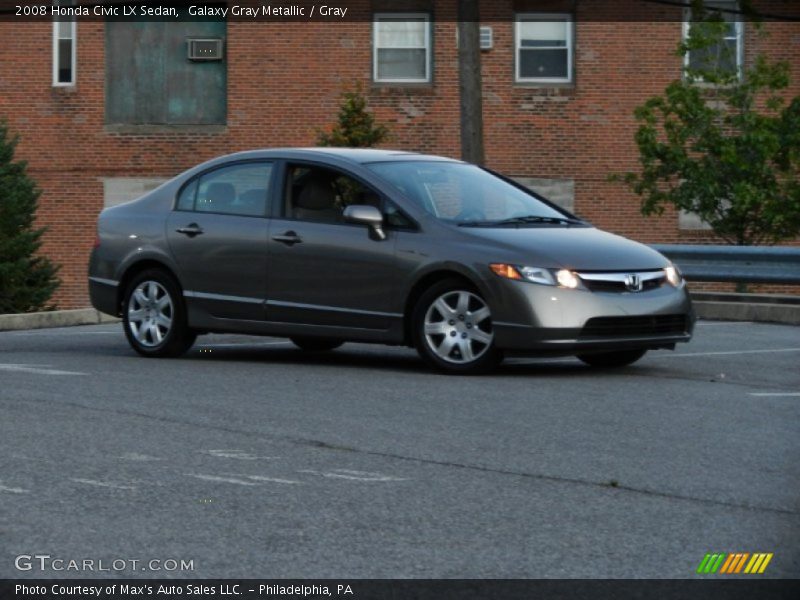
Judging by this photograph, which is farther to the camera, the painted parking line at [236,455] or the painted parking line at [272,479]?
the painted parking line at [236,455]

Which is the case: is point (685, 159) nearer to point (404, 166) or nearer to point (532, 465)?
point (404, 166)

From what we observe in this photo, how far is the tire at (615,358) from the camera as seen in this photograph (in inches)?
478

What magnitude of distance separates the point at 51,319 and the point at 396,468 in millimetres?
11097

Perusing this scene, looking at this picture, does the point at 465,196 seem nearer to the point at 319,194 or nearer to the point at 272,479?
the point at 319,194

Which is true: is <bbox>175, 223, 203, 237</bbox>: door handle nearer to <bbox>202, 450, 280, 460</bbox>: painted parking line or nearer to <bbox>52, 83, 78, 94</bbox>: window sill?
<bbox>202, 450, 280, 460</bbox>: painted parking line

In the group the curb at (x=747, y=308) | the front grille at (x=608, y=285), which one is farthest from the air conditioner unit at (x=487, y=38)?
the front grille at (x=608, y=285)

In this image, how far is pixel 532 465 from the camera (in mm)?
7559

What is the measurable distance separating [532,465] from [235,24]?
985 inches

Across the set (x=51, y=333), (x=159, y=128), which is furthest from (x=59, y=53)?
(x=51, y=333)

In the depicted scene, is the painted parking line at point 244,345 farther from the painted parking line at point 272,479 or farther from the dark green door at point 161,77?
the dark green door at point 161,77

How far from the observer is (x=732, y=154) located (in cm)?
2597

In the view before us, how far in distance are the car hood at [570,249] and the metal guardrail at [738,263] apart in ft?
19.9

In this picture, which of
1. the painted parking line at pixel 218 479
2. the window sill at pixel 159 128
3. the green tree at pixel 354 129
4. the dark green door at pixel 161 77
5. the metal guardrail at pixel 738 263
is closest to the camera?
the painted parking line at pixel 218 479

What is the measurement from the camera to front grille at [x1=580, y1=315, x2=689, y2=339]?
36.6 ft
